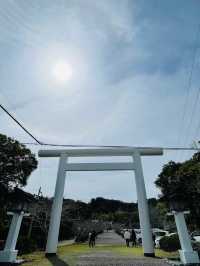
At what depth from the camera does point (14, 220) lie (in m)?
11.2

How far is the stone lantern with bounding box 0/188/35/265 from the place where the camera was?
32.9 ft

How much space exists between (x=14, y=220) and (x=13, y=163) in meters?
7.50

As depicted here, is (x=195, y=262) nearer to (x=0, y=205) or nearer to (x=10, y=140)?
(x=0, y=205)

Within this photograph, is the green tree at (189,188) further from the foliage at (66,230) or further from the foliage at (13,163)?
the foliage at (66,230)

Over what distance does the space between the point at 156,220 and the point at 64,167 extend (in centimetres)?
4781

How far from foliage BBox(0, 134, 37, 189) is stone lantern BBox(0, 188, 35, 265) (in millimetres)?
5918

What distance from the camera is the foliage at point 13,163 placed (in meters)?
17.5

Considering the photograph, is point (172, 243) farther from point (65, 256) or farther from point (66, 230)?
point (66, 230)

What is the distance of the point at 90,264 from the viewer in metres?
9.55

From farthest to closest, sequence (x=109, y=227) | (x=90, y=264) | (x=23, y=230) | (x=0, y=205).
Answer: (x=109, y=227)
(x=23, y=230)
(x=0, y=205)
(x=90, y=264)

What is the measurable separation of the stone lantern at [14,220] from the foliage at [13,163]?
592cm

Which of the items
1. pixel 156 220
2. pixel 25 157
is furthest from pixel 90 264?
pixel 156 220

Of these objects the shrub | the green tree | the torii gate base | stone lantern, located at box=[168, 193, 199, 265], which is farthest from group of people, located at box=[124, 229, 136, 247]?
stone lantern, located at box=[168, 193, 199, 265]

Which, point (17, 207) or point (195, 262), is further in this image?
point (17, 207)
